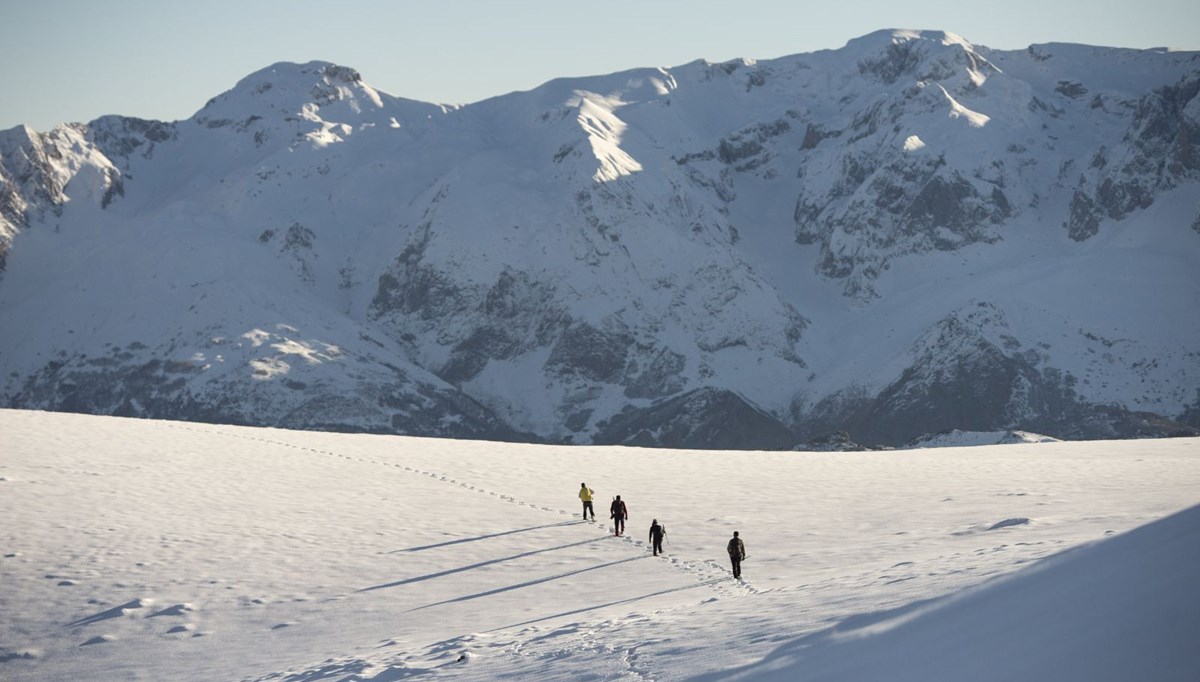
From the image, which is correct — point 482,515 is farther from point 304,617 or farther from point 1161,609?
point 1161,609

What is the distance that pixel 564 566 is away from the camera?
3888 centimetres

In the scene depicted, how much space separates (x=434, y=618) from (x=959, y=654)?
17988 mm

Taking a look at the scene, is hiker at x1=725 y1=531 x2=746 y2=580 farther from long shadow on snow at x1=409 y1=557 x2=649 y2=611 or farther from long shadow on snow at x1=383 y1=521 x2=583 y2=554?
long shadow on snow at x1=383 y1=521 x2=583 y2=554

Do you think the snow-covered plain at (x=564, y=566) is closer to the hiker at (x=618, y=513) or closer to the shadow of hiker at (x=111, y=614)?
the shadow of hiker at (x=111, y=614)

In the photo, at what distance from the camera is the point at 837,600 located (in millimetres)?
27047

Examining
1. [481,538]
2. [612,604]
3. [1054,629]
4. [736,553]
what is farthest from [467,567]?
[1054,629]

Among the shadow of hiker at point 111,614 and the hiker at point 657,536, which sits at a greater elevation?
the hiker at point 657,536

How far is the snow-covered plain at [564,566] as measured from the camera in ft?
61.7

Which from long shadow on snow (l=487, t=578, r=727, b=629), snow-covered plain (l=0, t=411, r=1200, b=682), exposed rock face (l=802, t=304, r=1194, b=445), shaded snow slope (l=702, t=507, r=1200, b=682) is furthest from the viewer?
exposed rock face (l=802, t=304, r=1194, b=445)

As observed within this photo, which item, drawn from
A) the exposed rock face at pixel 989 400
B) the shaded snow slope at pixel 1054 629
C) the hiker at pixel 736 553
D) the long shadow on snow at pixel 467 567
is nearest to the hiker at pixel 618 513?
the long shadow on snow at pixel 467 567

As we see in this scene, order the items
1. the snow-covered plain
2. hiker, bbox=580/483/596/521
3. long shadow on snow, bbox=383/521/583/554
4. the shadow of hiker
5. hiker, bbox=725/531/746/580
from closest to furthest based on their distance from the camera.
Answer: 1. the snow-covered plain
2. the shadow of hiker
3. hiker, bbox=725/531/746/580
4. long shadow on snow, bbox=383/521/583/554
5. hiker, bbox=580/483/596/521

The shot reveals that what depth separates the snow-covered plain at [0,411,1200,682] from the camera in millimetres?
18797

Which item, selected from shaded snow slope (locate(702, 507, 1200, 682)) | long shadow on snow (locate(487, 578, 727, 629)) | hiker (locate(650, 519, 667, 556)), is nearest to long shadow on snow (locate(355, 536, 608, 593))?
hiker (locate(650, 519, 667, 556))

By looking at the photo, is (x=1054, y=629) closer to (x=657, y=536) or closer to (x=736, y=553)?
(x=736, y=553)
